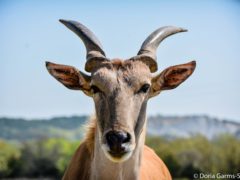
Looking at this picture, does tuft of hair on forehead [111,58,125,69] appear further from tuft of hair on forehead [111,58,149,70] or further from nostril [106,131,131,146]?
nostril [106,131,131,146]

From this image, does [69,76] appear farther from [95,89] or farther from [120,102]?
[120,102]

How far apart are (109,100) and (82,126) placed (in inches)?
69.6

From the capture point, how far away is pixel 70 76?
998 centimetres

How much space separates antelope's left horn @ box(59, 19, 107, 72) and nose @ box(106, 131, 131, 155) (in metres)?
1.53

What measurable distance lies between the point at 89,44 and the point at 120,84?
1.31m

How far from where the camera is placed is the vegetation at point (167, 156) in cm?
5403

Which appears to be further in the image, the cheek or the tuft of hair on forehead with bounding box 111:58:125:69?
the tuft of hair on forehead with bounding box 111:58:125:69

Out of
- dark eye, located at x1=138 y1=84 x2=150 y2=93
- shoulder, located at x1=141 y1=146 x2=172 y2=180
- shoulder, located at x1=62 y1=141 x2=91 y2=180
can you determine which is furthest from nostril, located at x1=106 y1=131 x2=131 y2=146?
shoulder, located at x1=141 y1=146 x2=172 y2=180

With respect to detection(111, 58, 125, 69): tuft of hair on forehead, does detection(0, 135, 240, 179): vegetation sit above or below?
below

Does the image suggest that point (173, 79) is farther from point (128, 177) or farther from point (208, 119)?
point (208, 119)

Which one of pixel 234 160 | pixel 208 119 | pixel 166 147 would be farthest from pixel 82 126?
pixel 208 119

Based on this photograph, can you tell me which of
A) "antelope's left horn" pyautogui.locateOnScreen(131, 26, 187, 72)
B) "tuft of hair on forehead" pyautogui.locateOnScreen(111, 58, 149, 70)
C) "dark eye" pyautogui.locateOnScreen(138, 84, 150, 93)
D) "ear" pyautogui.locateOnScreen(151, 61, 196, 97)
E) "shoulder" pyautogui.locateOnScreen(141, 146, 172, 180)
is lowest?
"shoulder" pyautogui.locateOnScreen(141, 146, 172, 180)

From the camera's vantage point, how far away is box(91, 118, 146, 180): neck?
9.38m

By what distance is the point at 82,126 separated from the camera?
1080 centimetres
